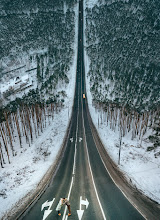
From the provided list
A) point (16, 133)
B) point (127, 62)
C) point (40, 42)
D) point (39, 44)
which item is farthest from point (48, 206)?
point (40, 42)

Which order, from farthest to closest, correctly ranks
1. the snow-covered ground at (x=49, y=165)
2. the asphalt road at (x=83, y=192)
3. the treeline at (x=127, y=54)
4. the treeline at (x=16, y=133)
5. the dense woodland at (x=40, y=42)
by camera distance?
1. the dense woodland at (x=40, y=42)
2. the treeline at (x=127, y=54)
3. the treeline at (x=16, y=133)
4. the snow-covered ground at (x=49, y=165)
5. the asphalt road at (x=83, y=192)

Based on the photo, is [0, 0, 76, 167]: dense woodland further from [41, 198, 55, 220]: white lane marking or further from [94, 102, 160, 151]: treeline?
[41, 198, 55, 220]: white lane marking

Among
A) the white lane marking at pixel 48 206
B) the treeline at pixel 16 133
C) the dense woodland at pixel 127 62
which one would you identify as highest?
the dense woodland at pixel 127 62

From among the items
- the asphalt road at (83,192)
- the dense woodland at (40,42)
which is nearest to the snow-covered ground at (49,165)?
the asphalt road at (83,192)

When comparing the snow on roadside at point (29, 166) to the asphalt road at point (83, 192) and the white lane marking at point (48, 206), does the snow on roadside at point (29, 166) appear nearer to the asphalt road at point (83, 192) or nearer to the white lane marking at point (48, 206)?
the asphalt road at point (83, 192)

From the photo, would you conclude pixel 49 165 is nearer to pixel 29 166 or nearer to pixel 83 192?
pixel 29 166

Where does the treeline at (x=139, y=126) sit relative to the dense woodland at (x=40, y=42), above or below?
below
